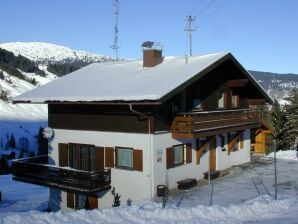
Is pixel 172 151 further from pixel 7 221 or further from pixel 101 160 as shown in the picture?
pixel 7 221

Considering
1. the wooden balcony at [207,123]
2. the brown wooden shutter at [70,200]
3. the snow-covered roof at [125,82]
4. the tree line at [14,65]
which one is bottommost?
the brown wooden shutter at [70,200]

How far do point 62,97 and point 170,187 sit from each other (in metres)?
6.42

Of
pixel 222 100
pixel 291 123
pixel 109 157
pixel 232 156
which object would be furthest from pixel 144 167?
pixel 291 123

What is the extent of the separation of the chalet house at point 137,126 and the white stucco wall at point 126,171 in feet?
0.14

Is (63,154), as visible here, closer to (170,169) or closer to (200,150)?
(170,169)

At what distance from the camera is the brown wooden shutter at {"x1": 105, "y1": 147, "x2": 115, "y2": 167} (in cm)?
1943

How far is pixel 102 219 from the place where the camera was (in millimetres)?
12461

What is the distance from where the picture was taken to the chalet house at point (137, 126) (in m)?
18.3

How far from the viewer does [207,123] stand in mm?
19625

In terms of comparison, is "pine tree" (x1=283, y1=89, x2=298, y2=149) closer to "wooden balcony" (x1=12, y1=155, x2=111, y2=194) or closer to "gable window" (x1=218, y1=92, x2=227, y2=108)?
"gable window" (x1=218, y1=92, x2=227, y2=108)

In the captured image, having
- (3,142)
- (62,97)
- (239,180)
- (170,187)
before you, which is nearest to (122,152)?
(170,187)

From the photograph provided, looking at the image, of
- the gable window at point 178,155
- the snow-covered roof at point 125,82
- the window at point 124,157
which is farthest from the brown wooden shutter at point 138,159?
the snow-covered roof at point 125,82

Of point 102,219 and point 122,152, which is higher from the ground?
point 122,152

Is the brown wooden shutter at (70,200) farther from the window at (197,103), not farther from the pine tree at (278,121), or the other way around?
the pine tree at (278,121)
